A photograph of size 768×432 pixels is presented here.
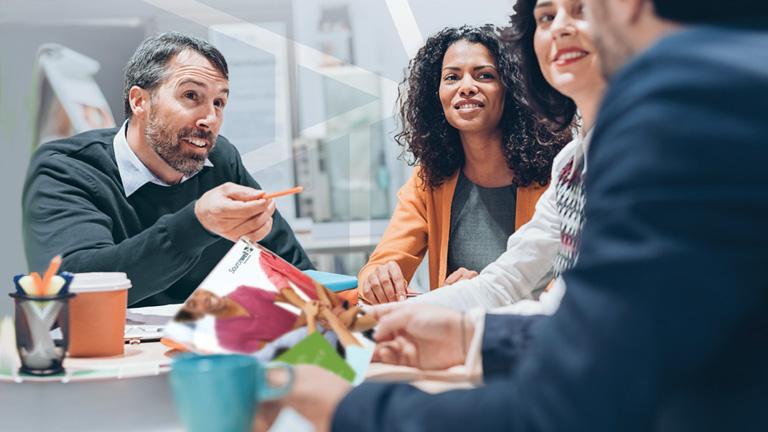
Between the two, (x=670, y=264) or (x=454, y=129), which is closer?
(x=670, y=264)

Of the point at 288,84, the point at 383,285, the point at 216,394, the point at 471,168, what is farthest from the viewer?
the point at 288,84

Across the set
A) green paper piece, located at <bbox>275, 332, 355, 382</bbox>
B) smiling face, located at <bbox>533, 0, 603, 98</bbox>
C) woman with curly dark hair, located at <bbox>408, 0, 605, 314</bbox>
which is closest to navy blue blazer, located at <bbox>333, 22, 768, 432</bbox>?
green paper piece, located at <bbox>275, 332, 355, 382</bbox>

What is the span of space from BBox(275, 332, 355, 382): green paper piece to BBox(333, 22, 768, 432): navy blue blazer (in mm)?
312

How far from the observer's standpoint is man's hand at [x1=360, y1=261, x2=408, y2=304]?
1821 millimetres

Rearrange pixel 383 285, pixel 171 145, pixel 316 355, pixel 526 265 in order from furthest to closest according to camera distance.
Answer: pixel 171 145, pixel 383 285, pixel 526 265, pixel 316 355

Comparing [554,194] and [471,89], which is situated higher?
[471,89]

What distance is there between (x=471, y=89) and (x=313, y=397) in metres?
1.84

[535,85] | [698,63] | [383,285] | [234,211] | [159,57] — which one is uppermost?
[159,57]

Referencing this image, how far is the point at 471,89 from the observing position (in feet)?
7.78

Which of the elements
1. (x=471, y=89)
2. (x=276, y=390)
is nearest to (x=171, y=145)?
(x=471, y=89)

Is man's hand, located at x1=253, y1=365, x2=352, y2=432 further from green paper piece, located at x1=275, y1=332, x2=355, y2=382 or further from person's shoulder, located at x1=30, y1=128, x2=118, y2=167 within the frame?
person's shoulder, located at x1=30, y1=128, x2=118, y2=167

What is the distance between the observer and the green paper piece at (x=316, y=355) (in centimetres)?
80

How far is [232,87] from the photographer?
3475 mm

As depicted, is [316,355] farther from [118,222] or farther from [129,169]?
[129,169]
